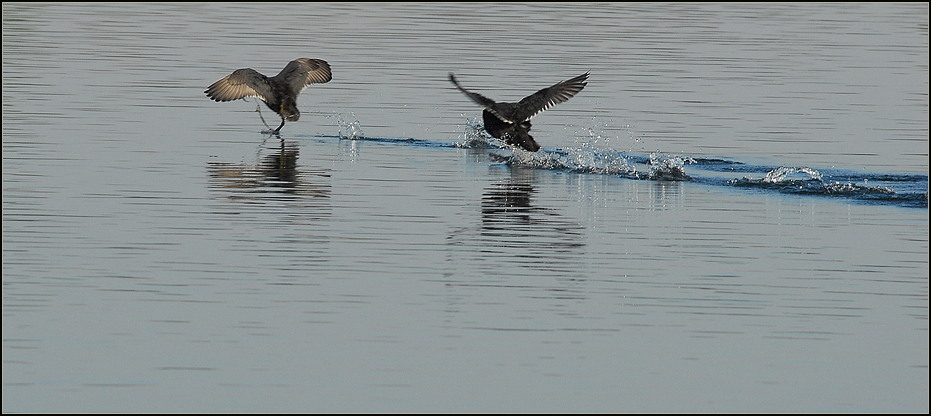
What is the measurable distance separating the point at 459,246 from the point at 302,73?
701 cm

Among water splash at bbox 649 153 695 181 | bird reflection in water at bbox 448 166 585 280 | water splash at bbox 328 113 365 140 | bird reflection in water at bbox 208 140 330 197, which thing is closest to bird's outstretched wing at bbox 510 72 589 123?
water splash at bbox 649 153 695 181

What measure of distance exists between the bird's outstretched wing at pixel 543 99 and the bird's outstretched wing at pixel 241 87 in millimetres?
→ 3032

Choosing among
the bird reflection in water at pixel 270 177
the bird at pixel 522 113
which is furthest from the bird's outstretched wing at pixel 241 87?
the bird at pixel 522 113

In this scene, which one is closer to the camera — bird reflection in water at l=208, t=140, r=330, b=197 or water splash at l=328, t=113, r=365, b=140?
bird reflection in water at l=208, t=140, r=330, b=197

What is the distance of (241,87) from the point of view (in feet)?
52.2

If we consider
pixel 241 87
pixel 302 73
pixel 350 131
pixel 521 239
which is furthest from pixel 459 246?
pixel 302 73

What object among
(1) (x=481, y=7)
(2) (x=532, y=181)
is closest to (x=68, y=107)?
(2) (x=532, y=181)

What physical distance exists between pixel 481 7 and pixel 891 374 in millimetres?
33261

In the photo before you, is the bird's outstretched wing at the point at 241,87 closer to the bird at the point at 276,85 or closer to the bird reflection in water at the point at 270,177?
the bird at the point at 276,85

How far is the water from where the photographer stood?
7.18 metres

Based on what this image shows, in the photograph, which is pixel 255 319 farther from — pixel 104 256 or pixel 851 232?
pixel 851 232

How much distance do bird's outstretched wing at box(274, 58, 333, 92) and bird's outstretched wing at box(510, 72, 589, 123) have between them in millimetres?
2966

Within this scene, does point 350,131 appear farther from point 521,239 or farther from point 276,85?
point 521,239

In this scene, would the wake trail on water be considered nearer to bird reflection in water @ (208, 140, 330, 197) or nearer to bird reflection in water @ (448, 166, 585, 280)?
bird reflection in water @ (448, 166, 585, 280)
